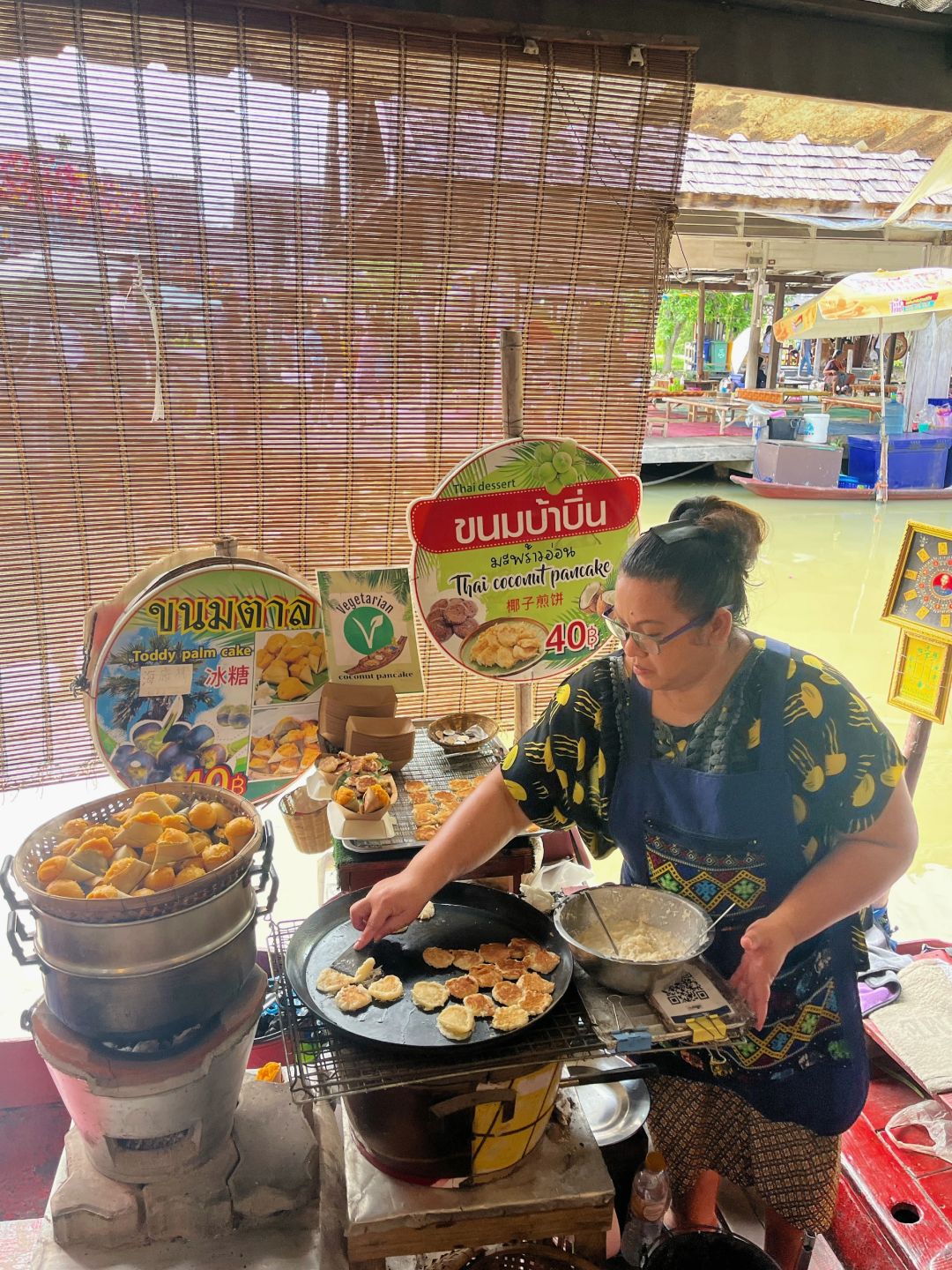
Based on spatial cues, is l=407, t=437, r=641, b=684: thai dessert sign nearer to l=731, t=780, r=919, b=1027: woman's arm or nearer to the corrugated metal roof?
l=731, t=780, r=919, b=1027: woman's arm

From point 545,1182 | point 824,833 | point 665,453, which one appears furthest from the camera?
point 665,453

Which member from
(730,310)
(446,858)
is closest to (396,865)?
(446,858)

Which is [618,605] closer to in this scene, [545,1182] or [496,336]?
[545,1182]

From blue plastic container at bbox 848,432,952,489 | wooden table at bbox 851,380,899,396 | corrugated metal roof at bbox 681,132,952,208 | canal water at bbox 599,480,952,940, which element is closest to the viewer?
canal water at bbox 599,480,952,940

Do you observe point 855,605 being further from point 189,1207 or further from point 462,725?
point 189,1207

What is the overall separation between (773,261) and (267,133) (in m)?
13.1

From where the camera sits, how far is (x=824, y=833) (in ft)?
6.49

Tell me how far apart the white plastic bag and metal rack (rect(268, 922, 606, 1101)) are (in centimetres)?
184

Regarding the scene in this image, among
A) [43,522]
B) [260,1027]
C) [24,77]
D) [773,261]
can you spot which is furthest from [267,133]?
[773,261]

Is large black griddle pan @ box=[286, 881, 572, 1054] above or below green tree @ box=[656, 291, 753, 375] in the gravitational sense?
below

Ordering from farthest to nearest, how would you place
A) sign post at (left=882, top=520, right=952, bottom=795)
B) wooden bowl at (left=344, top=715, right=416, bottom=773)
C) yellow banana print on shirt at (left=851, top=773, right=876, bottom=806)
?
sign post at (left=882, top=520, right=952, bottom=795), wooden bowl at (left=344, top=715, right=416, bottom=773), yellow banana print on shirt at (left=851, top=773, right=876, bottom=806)

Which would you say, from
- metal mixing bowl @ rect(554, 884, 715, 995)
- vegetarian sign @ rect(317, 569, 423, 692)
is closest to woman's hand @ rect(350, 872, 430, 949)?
metal mixing bowl @ rect(554, 884, 715, 995)

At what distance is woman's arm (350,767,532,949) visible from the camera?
6.32 feet

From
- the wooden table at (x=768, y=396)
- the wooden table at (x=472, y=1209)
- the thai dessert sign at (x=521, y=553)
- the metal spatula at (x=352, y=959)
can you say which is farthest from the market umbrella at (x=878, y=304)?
the wooden table at (x=472, y=1209)
